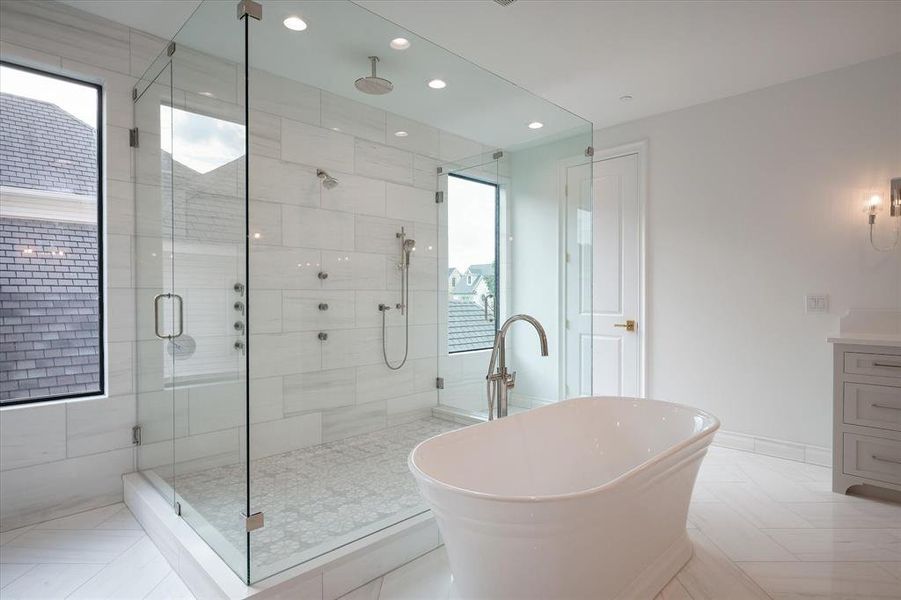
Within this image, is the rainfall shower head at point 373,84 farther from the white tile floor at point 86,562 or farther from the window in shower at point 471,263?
the white tile floor at point 86,562

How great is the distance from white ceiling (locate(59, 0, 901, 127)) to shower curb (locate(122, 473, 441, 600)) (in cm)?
247

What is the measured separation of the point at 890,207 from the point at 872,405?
1243mm

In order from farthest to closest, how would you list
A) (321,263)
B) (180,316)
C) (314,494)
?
(321,263), (180,316), (314,494)

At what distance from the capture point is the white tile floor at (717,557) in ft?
6.25

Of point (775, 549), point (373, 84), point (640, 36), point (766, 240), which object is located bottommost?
point (775, 549)

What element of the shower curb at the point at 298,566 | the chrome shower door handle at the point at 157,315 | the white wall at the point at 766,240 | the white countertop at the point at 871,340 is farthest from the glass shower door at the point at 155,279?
the white countertop at the point at 871,340

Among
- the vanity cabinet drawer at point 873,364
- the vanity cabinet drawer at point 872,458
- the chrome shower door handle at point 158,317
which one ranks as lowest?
the vanity cabinet drawer at point 872,458

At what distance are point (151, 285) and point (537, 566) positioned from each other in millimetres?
2271

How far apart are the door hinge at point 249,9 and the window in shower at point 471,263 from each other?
1207mm

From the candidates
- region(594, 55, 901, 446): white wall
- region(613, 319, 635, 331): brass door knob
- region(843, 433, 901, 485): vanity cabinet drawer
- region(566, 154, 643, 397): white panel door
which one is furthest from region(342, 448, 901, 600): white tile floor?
region(613, 319, 635, 331): brass door knob

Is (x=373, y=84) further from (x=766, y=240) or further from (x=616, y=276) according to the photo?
(x=766, y=240)

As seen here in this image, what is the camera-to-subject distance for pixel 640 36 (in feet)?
9.18

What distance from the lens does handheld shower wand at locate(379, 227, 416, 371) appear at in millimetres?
2527

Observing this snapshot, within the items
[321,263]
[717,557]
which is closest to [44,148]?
[321,263]
